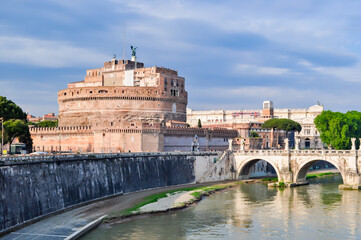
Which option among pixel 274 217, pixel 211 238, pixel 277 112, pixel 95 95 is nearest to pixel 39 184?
pixel 211 238

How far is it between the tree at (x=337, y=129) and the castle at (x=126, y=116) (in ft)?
54.5

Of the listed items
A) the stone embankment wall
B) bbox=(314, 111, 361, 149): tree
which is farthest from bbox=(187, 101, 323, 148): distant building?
the stone embankment wall

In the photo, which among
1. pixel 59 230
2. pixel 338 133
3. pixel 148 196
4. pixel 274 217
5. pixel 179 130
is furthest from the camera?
pixel 338 133

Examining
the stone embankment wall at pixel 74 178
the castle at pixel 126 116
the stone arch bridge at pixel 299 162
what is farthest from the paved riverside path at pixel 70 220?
the stone arch bridge at pixel 299 162

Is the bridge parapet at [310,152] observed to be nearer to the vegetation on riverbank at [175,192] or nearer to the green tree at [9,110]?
the vegetation on riverbank at [175,192]

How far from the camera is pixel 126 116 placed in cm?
8231

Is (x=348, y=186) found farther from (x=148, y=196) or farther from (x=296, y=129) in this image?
(x=296, y=129)

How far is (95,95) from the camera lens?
8281 cm

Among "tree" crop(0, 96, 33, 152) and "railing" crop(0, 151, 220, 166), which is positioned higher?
"tree" crop(0, 96, 33, 152)

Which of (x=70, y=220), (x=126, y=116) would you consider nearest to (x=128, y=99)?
(x=126, y=116)

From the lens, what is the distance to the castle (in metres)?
70.6

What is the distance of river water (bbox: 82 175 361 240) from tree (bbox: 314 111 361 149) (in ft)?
84.6

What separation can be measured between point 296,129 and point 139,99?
49413 mm

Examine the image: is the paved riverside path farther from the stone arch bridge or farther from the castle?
the stone arch bridge
